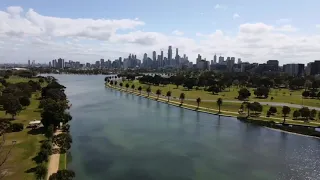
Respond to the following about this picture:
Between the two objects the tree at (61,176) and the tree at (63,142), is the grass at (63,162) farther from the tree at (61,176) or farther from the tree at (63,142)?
the tree at (61,176)

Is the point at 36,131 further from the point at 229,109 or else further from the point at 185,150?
the point at 229,109

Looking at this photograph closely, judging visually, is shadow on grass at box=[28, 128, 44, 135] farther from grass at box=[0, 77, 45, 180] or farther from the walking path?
the walking path

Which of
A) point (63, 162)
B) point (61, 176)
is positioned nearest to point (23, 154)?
point (63, 162)

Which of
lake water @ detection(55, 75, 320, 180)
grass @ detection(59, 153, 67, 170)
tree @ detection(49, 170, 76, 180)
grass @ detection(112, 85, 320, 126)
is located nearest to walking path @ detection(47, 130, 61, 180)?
grass @ detection(59, 153, 67, 170)

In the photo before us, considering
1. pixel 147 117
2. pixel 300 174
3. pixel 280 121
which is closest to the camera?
pixel 300 174

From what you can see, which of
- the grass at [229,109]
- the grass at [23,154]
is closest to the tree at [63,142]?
the grass at [23,154]

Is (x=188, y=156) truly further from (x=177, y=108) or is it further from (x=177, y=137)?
(x=177, y=108)

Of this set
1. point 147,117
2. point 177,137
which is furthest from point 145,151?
point 147,117

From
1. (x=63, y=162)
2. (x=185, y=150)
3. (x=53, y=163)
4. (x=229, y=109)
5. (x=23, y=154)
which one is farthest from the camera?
(x=229, y=109)

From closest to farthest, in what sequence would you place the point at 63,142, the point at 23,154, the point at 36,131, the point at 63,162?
1. the point at 63,162
2. the point at 23,154
3. the point at 63,142
4. the point at 36,131
